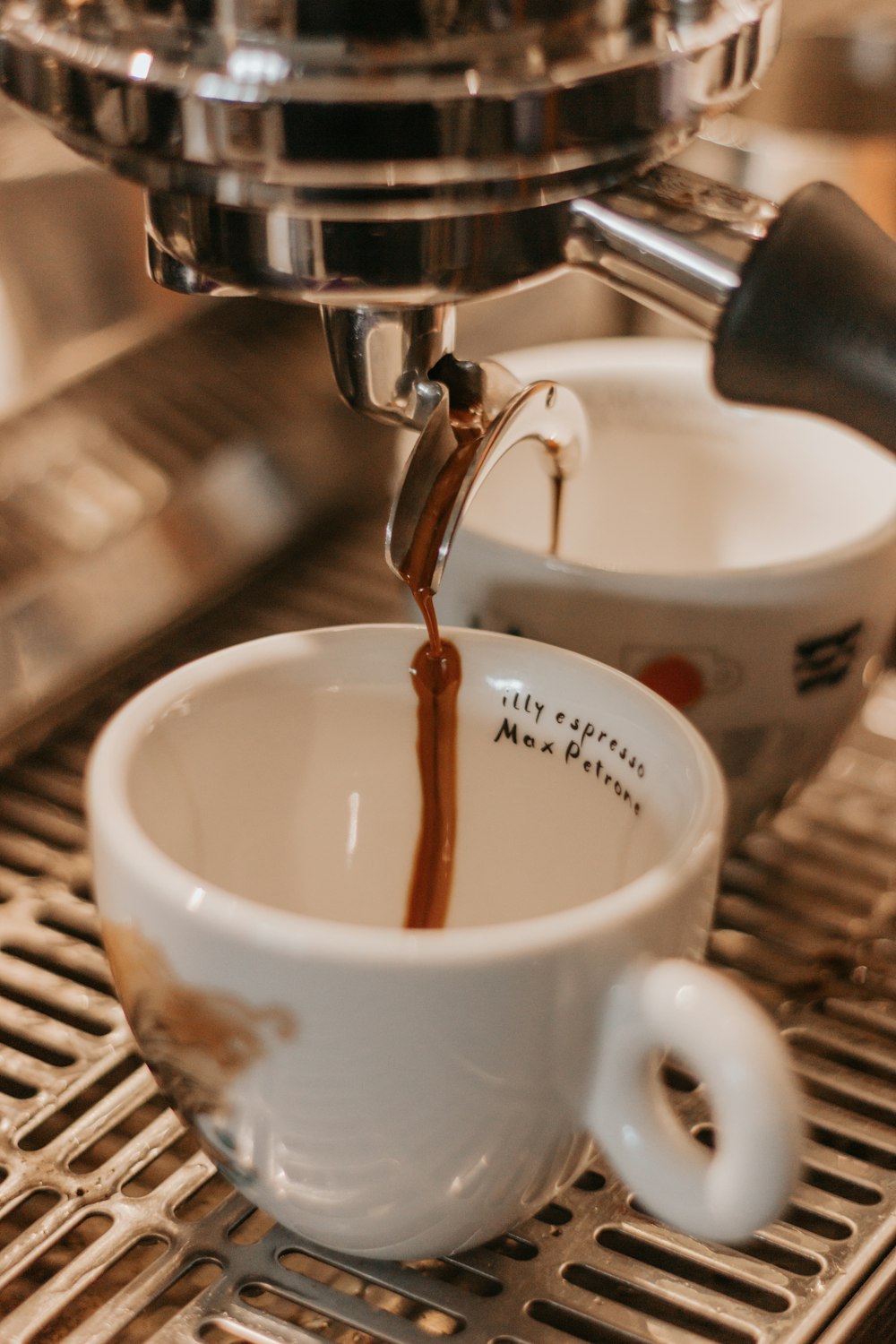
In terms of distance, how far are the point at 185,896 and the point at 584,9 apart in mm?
176

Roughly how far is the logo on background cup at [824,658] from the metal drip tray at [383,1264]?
0.07 meters

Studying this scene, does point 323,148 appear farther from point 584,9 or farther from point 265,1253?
point 265,1253

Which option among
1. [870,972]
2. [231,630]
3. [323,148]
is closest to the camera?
[323,148]


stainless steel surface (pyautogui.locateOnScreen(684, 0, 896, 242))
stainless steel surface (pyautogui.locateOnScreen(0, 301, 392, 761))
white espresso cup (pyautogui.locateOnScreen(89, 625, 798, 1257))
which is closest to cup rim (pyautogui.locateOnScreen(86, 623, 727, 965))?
white espresso cup (pyautogui.locateOnScreen(89, 625, 798, 1257))

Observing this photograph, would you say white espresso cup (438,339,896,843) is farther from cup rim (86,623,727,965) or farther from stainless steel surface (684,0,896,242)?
stainless steel surface (684,0,896,242)

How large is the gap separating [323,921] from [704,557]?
10.4 inches

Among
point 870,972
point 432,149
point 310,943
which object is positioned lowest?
point 870,972

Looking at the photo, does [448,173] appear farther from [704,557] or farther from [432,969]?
[704,557]

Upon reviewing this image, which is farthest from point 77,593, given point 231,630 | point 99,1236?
point 99,1236

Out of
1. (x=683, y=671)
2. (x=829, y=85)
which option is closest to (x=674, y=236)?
(x=683, y=671)

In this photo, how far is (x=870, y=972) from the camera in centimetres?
45

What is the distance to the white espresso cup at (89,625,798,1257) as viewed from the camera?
0.97 feet

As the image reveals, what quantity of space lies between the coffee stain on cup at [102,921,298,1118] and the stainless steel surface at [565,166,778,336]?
0.54ft

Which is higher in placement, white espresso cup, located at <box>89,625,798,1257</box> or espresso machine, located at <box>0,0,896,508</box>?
espresso machine, located at <box>0,0,896,508</box>
